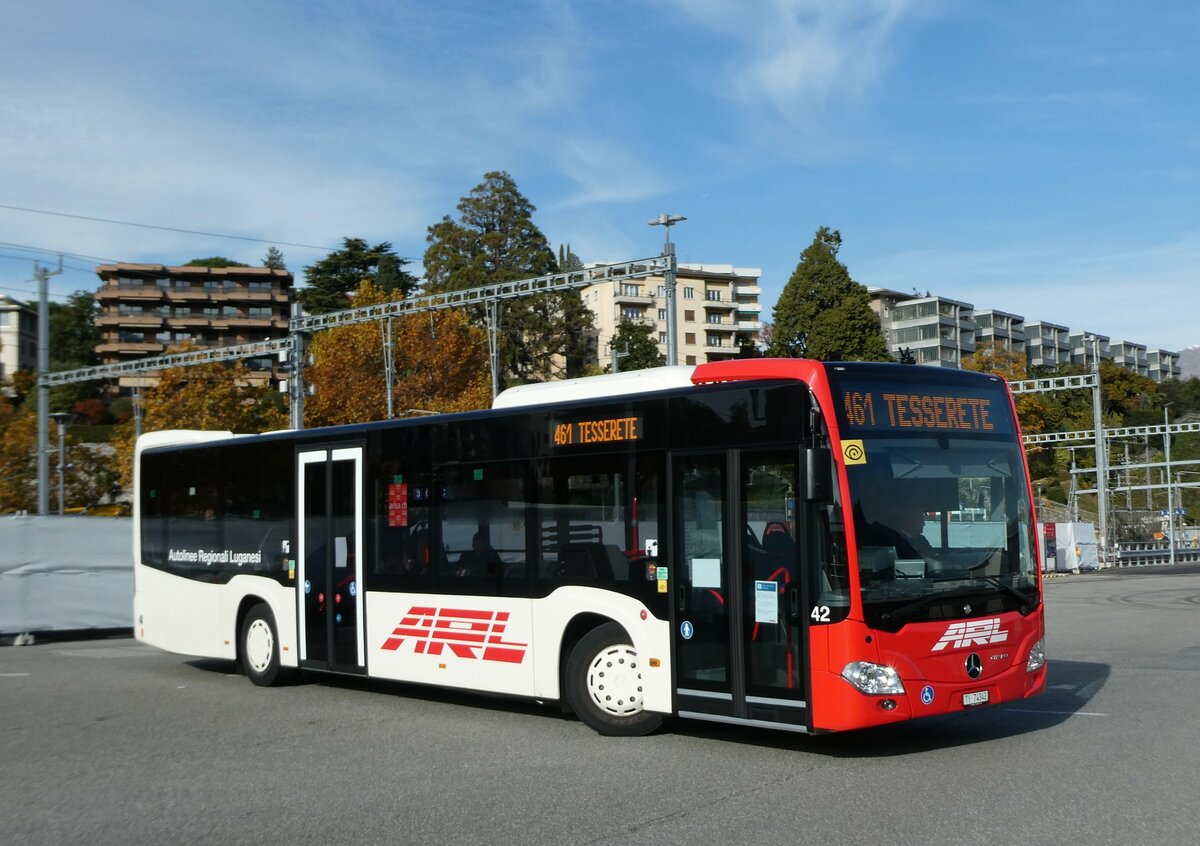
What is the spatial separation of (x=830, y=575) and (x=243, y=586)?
8344mm

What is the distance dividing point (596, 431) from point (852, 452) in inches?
98.9

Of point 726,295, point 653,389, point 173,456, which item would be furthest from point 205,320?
point 653,389

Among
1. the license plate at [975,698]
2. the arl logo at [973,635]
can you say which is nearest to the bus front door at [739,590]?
the arl logo at [973,635]

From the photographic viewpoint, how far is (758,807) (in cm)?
751

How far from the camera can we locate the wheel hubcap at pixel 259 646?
14438 mm

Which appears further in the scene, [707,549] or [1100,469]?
[1100,469]

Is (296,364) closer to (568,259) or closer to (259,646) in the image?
(259,646)

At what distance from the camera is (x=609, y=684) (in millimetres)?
10398

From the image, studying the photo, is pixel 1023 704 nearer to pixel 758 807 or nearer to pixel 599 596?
→ pixel 599 596

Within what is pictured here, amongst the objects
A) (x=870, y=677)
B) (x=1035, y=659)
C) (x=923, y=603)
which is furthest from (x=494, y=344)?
(x=870, y=677)

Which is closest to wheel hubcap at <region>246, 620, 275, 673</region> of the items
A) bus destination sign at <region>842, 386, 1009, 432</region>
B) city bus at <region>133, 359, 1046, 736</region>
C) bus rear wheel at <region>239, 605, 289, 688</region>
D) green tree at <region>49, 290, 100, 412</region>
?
bus rear wheel at <region>239, 605, 289, 688</region>

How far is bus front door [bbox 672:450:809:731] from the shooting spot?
908cm

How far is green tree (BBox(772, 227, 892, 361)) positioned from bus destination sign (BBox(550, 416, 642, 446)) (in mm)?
62781

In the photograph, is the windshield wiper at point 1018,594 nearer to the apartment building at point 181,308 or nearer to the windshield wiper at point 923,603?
the windshield wiper at point 923,603
